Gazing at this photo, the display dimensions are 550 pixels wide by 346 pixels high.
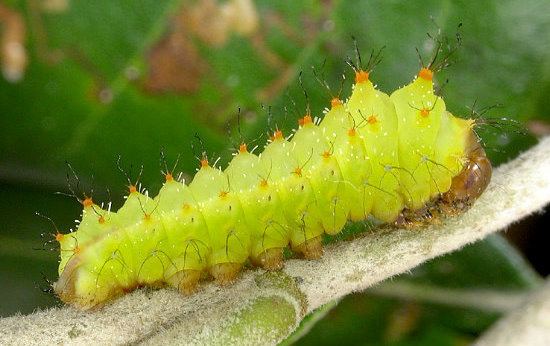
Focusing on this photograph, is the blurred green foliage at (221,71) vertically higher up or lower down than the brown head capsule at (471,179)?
higher up

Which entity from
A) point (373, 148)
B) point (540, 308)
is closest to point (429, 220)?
point (373, 148)

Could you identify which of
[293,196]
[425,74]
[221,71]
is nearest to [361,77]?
[425,74]

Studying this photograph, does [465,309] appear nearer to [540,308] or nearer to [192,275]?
[540,308]

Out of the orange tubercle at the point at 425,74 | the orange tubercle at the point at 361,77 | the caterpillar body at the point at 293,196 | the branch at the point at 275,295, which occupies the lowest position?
the branch at the point at 275,295

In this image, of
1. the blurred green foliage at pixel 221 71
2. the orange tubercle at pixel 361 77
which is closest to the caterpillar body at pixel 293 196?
the orange tubercle at pixel 361 77

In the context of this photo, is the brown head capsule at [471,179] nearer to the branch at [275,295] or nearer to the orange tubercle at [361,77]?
the branch at [275,295]

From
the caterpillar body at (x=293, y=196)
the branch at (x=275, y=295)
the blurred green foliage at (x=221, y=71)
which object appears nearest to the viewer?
the branch at (x=275, y=295)

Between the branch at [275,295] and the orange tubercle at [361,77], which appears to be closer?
the branch at [275,295]

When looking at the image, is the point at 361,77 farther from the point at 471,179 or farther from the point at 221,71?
the point at 221,71
